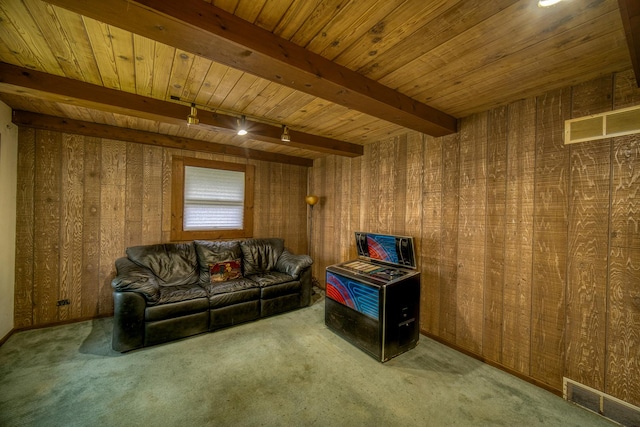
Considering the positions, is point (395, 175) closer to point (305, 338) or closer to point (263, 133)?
point (263, 133)

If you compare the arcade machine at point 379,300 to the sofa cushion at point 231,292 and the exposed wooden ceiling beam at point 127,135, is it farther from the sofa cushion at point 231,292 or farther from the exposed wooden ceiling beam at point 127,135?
the exposed wooden ceiling beam at point 127,135

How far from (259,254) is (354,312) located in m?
1.95

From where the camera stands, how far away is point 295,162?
186 inches

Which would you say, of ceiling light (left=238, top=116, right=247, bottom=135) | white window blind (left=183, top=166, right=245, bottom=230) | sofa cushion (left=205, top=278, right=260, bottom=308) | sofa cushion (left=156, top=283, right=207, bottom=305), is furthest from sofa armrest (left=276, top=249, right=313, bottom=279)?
ceiling light (left=238, top=116, right=247, bottom=135)

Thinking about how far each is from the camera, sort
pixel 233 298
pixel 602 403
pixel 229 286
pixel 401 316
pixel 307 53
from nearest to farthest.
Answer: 1. pixel 307 53
2. pixel 602 403
3. pixel 401 316
4. pixel 233 298
5. pixel 229 286

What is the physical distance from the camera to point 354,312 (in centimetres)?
270

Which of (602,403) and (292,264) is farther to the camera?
(292,264)

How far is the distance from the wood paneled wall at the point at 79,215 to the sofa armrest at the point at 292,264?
68.3 inches

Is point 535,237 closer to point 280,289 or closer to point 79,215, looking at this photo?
point 280,289

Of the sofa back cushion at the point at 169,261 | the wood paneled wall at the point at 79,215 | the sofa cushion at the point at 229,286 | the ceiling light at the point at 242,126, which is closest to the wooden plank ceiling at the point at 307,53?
the ceiling light at the point at 242,126

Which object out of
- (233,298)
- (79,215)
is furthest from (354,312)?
(79,215)

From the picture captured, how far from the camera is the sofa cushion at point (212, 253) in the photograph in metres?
3.54

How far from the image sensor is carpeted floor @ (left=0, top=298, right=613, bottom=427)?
1.76m

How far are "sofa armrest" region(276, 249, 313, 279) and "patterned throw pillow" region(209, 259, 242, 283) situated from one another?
25.0 inches
